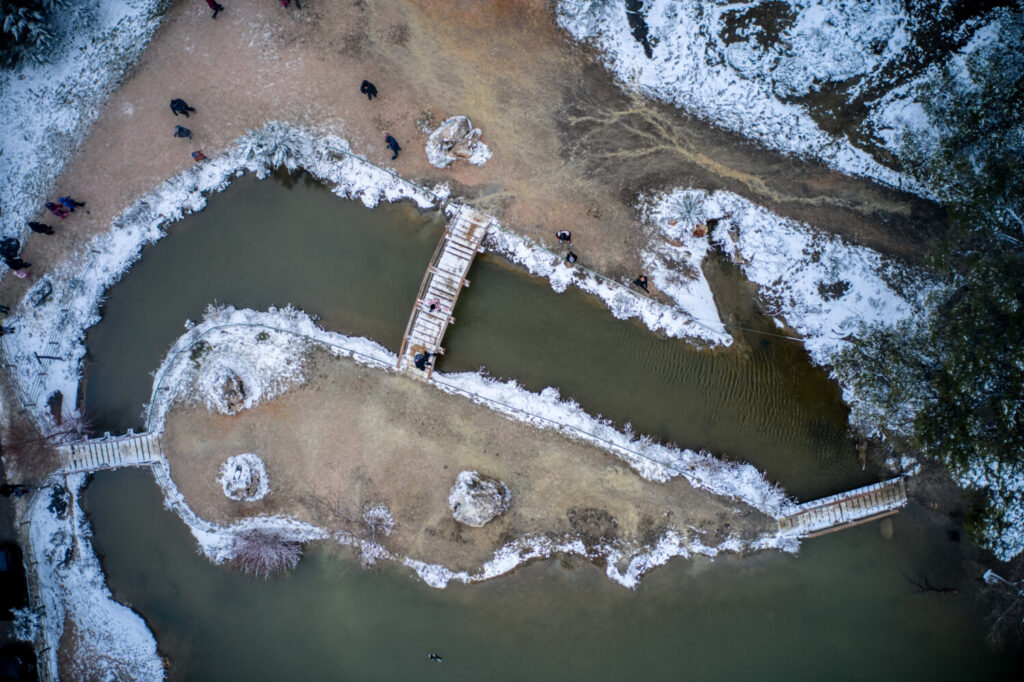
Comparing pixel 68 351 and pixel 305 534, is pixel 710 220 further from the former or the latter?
pixel 68 351

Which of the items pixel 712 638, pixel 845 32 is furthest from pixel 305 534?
pixel 845 32

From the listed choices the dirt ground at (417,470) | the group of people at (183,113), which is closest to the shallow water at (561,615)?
the dirt ground at (417,470)

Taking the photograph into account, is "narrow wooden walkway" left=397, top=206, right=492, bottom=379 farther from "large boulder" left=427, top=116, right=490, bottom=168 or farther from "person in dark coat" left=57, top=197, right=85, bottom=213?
"person in dark coat" left=57, top=197, right=85, bottom=213

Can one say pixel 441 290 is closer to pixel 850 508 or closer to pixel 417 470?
pixel 417 470

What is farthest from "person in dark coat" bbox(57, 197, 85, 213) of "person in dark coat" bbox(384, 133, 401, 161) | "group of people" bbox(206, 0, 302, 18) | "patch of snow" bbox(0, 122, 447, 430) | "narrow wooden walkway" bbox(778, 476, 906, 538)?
"narrow wooden walkway" bbox(778, 476, 906, 538)

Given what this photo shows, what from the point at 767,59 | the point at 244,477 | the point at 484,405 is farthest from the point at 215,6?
the point at 767,59
